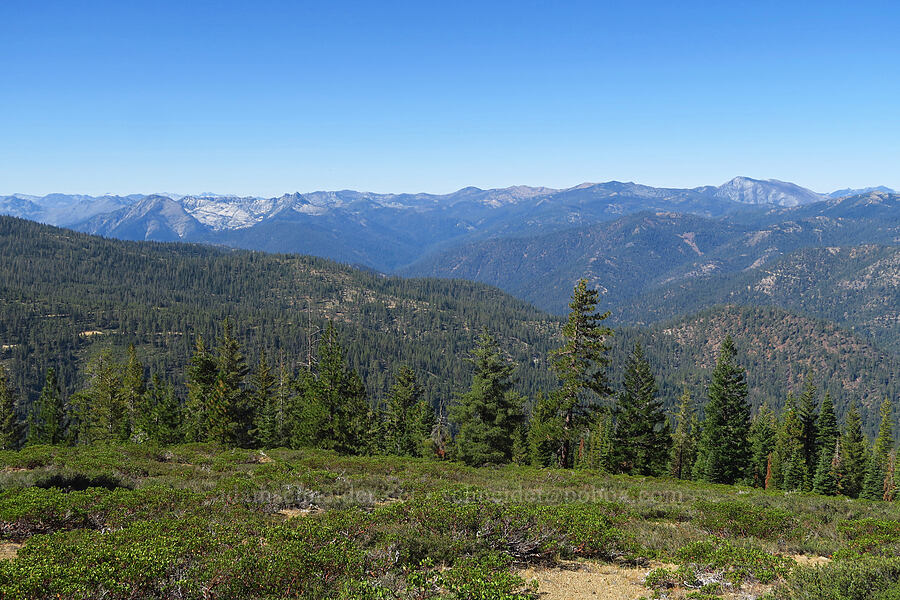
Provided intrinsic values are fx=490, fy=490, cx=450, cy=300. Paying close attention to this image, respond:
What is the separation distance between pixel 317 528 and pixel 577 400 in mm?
26843

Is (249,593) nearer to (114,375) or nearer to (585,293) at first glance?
(585,293)

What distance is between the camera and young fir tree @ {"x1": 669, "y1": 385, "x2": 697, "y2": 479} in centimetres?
6954

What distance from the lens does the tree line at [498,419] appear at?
1465 inches

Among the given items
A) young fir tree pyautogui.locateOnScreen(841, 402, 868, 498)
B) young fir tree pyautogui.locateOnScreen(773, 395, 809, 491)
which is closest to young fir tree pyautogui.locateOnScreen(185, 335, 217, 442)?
young fir tree pyautogui.locateOnScreen(773, 395, 809, 491)

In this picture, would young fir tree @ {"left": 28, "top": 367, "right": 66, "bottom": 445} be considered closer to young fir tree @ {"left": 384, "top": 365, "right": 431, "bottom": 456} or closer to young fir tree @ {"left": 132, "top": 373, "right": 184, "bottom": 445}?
young fir tree @ {"left": 132, "top": 373, "right": 184, "bottom": 445}

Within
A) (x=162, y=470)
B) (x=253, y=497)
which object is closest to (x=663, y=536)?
(x=253, y=497)

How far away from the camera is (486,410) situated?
3809cm

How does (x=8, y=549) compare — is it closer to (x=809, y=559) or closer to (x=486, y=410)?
(x=809, y=559)

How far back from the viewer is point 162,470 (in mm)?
23859

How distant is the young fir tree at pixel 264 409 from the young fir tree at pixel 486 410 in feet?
85.0

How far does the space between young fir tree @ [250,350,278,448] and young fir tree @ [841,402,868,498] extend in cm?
7177

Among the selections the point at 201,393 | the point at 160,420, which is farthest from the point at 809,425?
the point at 160,420

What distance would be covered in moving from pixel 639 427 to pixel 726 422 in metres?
12.9

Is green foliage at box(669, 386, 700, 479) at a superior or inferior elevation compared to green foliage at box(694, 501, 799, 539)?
inferior
